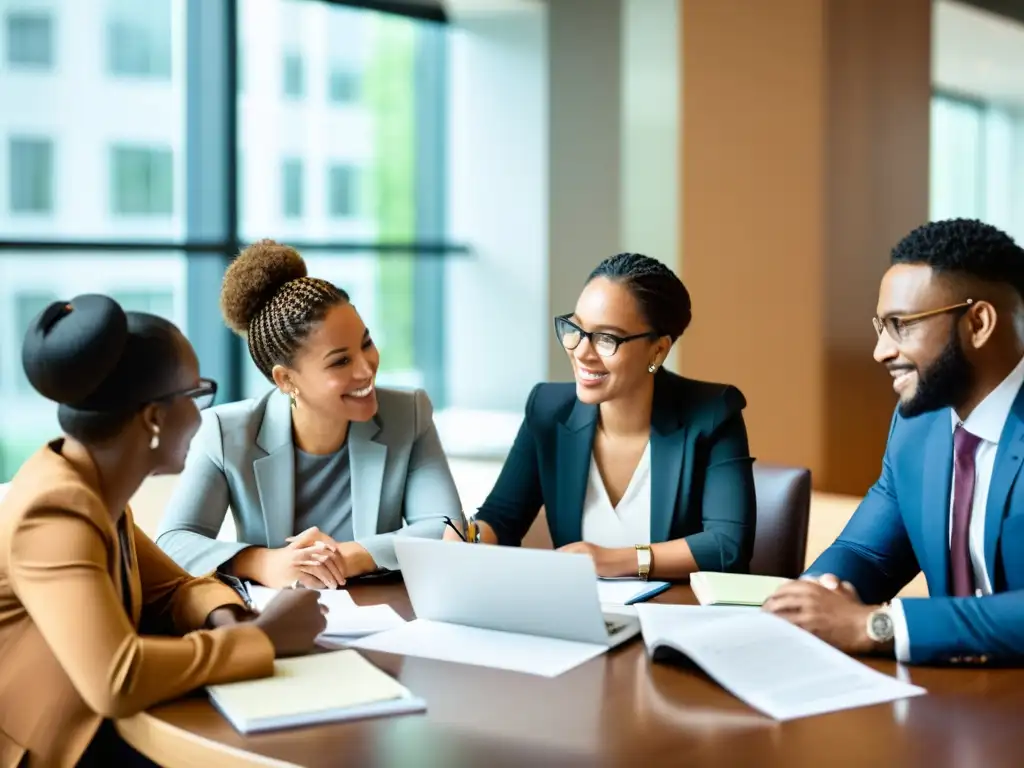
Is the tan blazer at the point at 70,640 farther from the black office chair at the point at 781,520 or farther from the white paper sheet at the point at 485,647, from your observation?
the black office chair at the point at 781,520

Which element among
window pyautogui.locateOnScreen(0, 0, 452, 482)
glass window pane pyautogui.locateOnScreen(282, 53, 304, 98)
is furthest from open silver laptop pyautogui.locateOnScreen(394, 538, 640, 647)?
glass window pane pyautogui.locateOnScreen(282, 53, 304, 98)

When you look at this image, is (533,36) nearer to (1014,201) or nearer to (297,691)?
(1014,201)

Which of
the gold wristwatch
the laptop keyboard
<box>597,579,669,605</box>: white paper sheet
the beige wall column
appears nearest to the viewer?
the laptop keyboard

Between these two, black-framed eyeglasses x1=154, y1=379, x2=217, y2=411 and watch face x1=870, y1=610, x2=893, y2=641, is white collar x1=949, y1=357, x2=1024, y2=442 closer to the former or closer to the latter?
watch face x1=870, y1=610, x2=893, y2=641

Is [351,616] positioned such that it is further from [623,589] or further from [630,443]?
[630,443]

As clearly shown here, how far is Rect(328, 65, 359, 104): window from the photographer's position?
767 centimetres

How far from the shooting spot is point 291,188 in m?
7.44

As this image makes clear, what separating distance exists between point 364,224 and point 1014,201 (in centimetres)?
366

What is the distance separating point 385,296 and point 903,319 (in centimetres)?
600

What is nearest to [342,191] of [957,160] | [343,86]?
[343,86]

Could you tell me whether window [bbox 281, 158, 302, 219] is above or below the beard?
above

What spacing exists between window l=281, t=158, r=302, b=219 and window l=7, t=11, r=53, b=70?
152 centimetres

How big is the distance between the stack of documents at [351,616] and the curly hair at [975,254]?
105cm

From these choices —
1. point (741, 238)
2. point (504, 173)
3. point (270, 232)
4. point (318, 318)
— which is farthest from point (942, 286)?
point (504, 173)
